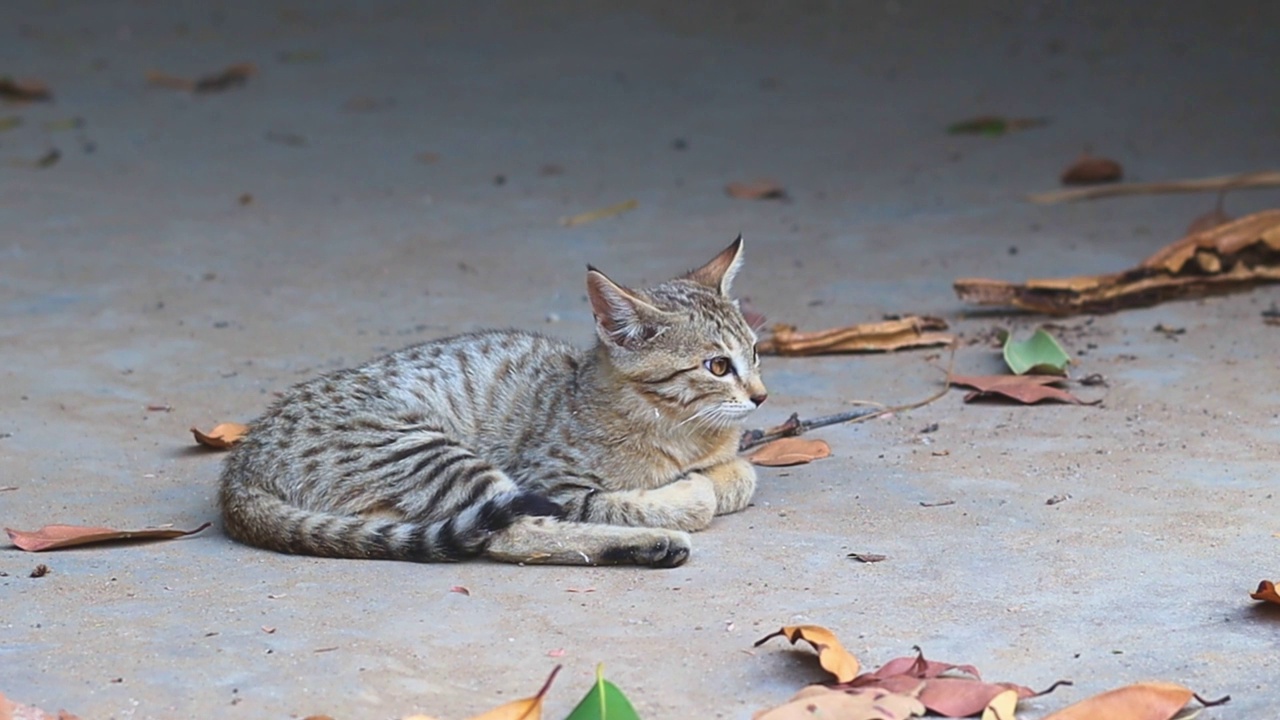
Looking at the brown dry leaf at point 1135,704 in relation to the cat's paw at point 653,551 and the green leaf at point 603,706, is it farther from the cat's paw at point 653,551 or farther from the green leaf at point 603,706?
the cat's paw at point 653,551

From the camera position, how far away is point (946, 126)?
12398mm

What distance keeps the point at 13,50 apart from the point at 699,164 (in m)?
7.57

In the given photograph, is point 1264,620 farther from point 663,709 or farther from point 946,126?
point 946,126

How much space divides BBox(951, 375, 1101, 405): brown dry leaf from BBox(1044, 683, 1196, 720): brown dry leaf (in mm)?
2963

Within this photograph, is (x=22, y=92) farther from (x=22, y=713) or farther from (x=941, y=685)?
(x=941, y=685)

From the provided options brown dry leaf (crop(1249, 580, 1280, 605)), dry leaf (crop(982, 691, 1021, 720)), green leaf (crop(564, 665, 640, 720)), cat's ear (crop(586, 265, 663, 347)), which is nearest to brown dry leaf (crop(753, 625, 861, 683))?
dry leaf (crop(982, 691, 1021, 720))

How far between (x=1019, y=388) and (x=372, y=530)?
294cm

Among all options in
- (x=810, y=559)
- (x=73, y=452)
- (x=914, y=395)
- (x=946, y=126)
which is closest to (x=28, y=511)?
(x=73, y=452)

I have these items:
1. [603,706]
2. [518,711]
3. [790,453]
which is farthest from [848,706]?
[790,453]

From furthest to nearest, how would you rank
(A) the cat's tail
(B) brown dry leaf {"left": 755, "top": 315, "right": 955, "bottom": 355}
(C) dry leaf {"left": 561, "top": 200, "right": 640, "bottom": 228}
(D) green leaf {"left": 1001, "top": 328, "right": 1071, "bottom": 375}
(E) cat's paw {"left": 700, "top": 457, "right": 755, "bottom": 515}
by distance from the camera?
1. (C) dry leaf {"left": 561, "top": 200, "right": 640, "bottom": 228}
2. (B) brown dry leaf {"left": 755, "top": 315, "right": 955, "bottom": 355}
3. (D) green leaf {"left": 1001, "top": 328, "right": 1071, "bottom": 375}
4. (E) cat's paw {"left": 700, "top": 457, "right": 755, "bottom": 515}
5. (A) the cat's tail

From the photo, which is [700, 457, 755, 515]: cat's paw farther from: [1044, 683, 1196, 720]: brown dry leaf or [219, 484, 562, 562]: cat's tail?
[1044, 683, 1196, 720]: brown dry leaf

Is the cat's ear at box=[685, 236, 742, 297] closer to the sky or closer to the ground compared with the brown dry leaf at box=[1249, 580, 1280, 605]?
closer to the sky

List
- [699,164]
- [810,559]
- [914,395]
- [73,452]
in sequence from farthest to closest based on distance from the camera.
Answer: [699,164] → [914,395] → [73,452] → [810,559]

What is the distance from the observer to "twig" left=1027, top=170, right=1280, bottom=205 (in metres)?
10.1
